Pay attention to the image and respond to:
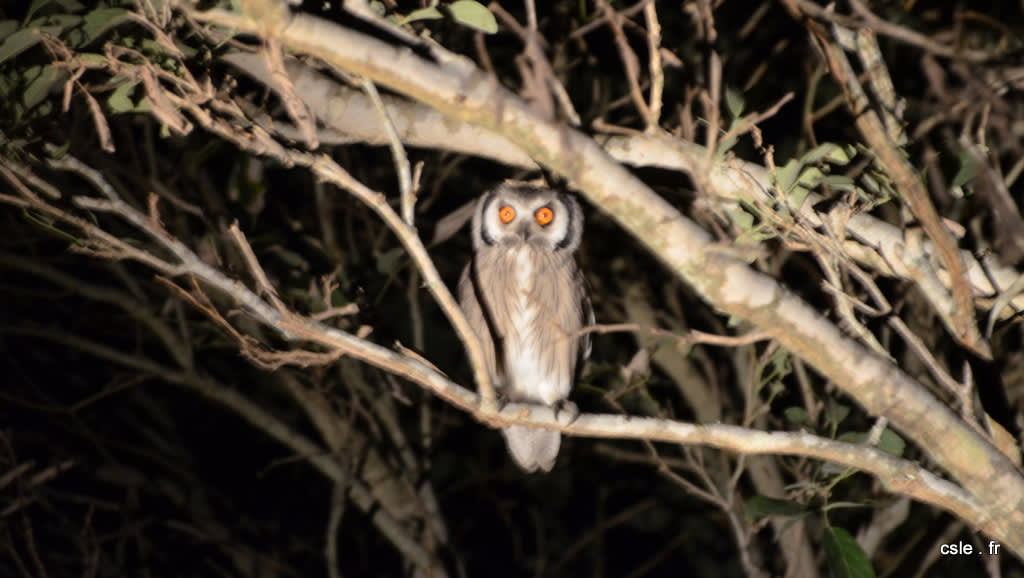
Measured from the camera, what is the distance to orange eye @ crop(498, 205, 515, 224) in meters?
2.90

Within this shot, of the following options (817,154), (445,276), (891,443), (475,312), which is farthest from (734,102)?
(445,276)

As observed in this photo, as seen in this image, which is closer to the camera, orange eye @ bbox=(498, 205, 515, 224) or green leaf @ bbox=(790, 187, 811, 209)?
green leaf @ bbox=(790, 187, 811, 209)

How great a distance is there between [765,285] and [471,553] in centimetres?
378

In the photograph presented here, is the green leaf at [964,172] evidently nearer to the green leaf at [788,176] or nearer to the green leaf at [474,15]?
the green leaf at [788,176]

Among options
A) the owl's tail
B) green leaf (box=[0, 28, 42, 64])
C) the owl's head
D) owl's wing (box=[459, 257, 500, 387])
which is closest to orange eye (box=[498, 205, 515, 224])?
the owl's head

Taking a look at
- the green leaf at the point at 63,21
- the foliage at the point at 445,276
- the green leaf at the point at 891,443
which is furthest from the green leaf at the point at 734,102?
the green leaf at the point at 63,21

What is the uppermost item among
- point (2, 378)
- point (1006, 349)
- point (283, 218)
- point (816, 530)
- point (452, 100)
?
point (452, 100)

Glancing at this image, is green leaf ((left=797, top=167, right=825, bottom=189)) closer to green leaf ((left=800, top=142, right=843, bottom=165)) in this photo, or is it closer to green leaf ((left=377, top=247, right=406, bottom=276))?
green leaf ((left=800, top=142, right=843, bottom=165))

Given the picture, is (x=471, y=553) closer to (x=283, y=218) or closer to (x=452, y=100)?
(x=283, y=218)

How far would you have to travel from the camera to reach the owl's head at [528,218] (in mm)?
2879

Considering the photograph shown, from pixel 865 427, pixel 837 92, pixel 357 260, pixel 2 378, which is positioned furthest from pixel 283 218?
pixel 865 427

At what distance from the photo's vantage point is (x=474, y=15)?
1775mm

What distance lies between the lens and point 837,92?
8.80ft

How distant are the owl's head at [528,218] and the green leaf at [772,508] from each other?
3.52ft
